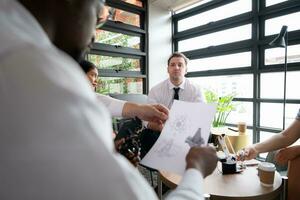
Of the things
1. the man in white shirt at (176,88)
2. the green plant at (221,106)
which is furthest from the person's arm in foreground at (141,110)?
the green plant at (221,106)

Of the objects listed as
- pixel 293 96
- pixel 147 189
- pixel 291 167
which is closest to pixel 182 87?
pixel 293 96

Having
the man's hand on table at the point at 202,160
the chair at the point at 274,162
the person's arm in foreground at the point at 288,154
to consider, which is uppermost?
the man's hand on table at the point at 202,160

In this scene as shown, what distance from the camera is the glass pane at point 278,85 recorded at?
10.7ft

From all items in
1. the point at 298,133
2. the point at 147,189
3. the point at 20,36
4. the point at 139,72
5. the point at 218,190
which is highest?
the point at 139,72

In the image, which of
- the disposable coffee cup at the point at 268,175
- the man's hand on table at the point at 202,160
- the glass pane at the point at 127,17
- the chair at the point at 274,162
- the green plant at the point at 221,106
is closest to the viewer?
the man's hand on table at the point at 202,160

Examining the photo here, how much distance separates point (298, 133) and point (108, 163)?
2246 millimetres

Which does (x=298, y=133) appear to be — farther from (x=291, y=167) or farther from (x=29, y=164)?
(x=29, y=164)

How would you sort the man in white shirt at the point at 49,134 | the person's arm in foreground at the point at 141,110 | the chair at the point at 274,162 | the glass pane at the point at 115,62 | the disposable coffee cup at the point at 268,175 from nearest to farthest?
1. the man in white shirt at the point at 49,134
2. the person's arm in foreground at the point at 141,110
3. the disposable coffee cup at the point at 268,175
4. the chair at the point at 274,162
5. the glass pane at the point at 115,62

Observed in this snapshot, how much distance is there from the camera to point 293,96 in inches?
129

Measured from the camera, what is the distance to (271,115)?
357 cm

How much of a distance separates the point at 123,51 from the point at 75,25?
13.5ft

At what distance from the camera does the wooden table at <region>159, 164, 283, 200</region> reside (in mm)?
1474

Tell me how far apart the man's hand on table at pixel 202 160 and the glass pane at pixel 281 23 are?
3335 mm

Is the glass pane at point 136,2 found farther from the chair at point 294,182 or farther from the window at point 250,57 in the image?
the chair at point 294,182
